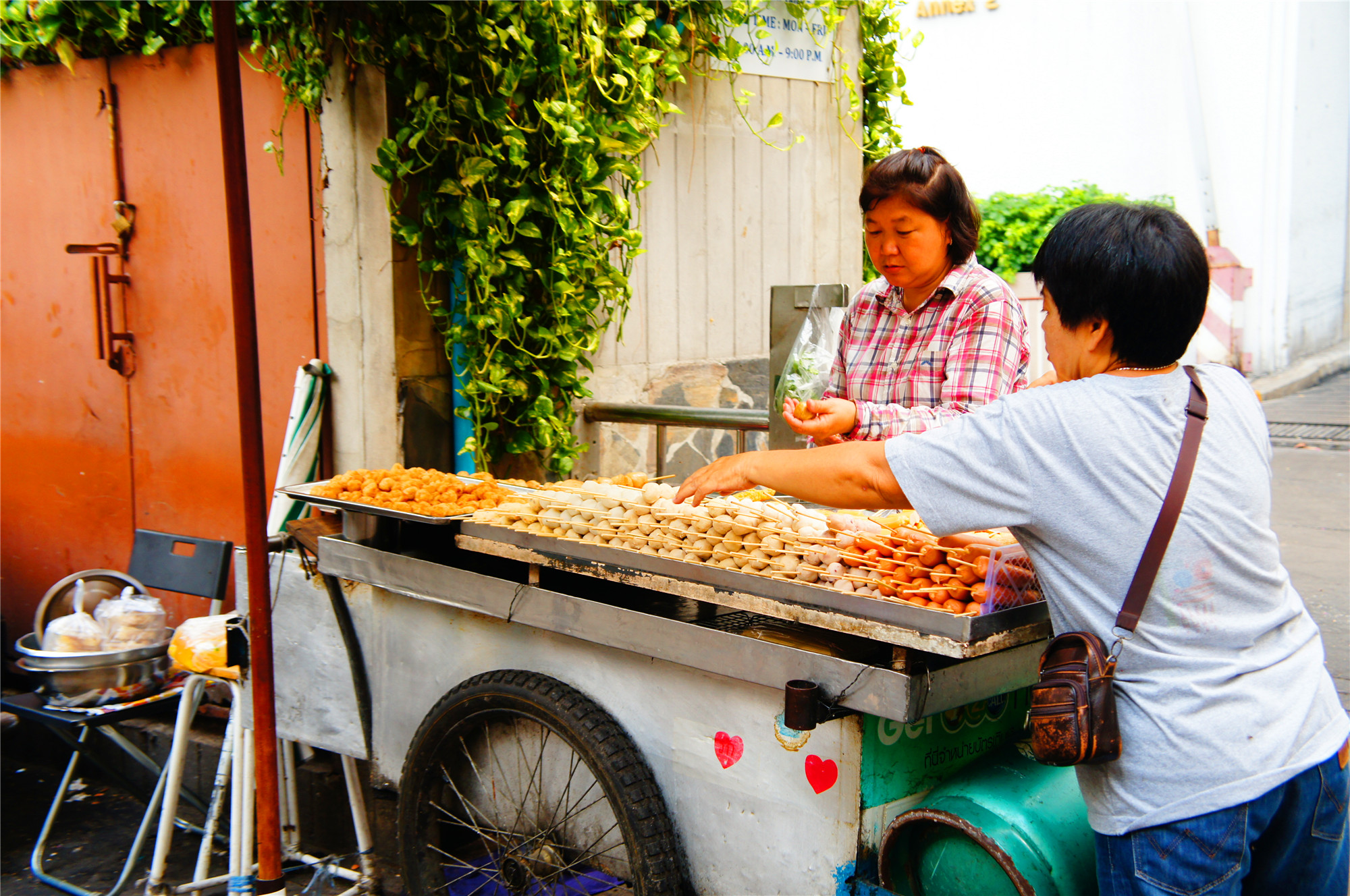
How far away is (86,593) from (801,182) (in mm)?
3600

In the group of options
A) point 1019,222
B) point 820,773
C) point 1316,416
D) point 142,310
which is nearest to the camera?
point 820,773

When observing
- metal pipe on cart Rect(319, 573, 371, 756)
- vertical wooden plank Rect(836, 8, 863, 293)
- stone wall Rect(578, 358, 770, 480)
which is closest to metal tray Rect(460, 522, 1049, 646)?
metal pipe on cart Rect(319, 573, 371, 756)

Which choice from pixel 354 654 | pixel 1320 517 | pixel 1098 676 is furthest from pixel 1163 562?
pixel 1320 517

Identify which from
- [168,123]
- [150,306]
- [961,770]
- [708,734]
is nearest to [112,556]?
[150,306]

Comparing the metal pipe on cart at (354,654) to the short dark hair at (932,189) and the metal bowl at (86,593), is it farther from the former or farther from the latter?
the short dark hair at (932,189)

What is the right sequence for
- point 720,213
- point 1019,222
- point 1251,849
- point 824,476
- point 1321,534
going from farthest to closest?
point 1019,222
point 1321,534
point 720,213
point 824,476
point 1251,849

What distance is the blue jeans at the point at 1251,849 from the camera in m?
1.50

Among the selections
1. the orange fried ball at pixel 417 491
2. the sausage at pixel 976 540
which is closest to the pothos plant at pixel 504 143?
the orange fried ball at pixel 417 491

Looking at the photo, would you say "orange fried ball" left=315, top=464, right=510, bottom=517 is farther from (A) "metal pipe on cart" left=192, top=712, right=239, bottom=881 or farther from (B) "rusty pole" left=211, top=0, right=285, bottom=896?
(A) "metal pipe on cart" left=192, top=712, right=239, bottom=881

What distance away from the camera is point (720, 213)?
15.4 feet

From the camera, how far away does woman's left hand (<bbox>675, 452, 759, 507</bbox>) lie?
6.09ft

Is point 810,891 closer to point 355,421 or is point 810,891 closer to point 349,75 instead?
point 355,421

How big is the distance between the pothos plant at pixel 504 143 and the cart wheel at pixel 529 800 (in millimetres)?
1440

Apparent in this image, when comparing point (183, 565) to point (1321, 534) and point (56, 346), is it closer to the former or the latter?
point (56, 346)
